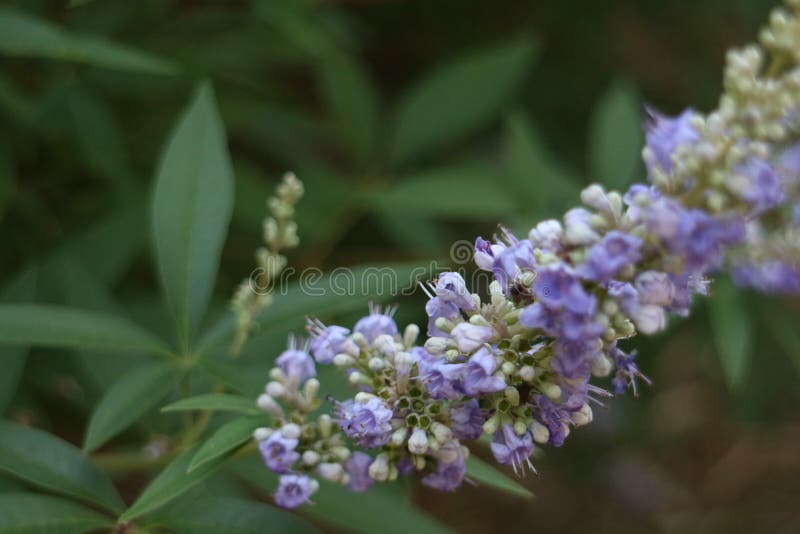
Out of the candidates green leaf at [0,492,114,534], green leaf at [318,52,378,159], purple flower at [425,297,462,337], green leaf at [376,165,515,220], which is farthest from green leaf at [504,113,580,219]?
green leaf at [0,492,114,534]

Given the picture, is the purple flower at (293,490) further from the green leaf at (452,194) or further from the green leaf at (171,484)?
the green leaf at (452,194)

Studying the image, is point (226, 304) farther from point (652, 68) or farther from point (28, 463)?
point (652, 68)

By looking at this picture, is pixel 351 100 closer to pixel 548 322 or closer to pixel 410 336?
pixel 410 336

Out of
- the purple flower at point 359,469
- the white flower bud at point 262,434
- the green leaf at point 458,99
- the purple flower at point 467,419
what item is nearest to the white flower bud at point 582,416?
the purple flower at point 467,419

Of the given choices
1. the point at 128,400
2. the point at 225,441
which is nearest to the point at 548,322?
the point at 225,441

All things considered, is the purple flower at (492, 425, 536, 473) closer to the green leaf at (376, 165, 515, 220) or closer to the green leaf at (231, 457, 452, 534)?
the green leaf at (231, 457, 452, 534)

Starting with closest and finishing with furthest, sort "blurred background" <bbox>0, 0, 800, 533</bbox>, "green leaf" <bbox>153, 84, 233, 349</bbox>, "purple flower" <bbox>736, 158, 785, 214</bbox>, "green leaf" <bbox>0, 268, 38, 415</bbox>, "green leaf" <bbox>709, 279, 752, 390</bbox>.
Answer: "purple flower" <bbox>736, 158, 785, 214</bbox> → "green leaf" <bbox>153, 84, 233, 349</bbox> → "green leaf" <bbox>0, 268, 38, 415</bbox> → "green leaf" <bbox>709, 279, 752, 390</bbox> → "blurred background" <bbox>0, 0, 800, 533</bbox>

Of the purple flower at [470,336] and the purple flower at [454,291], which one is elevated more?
the purple flower at [454,291]
